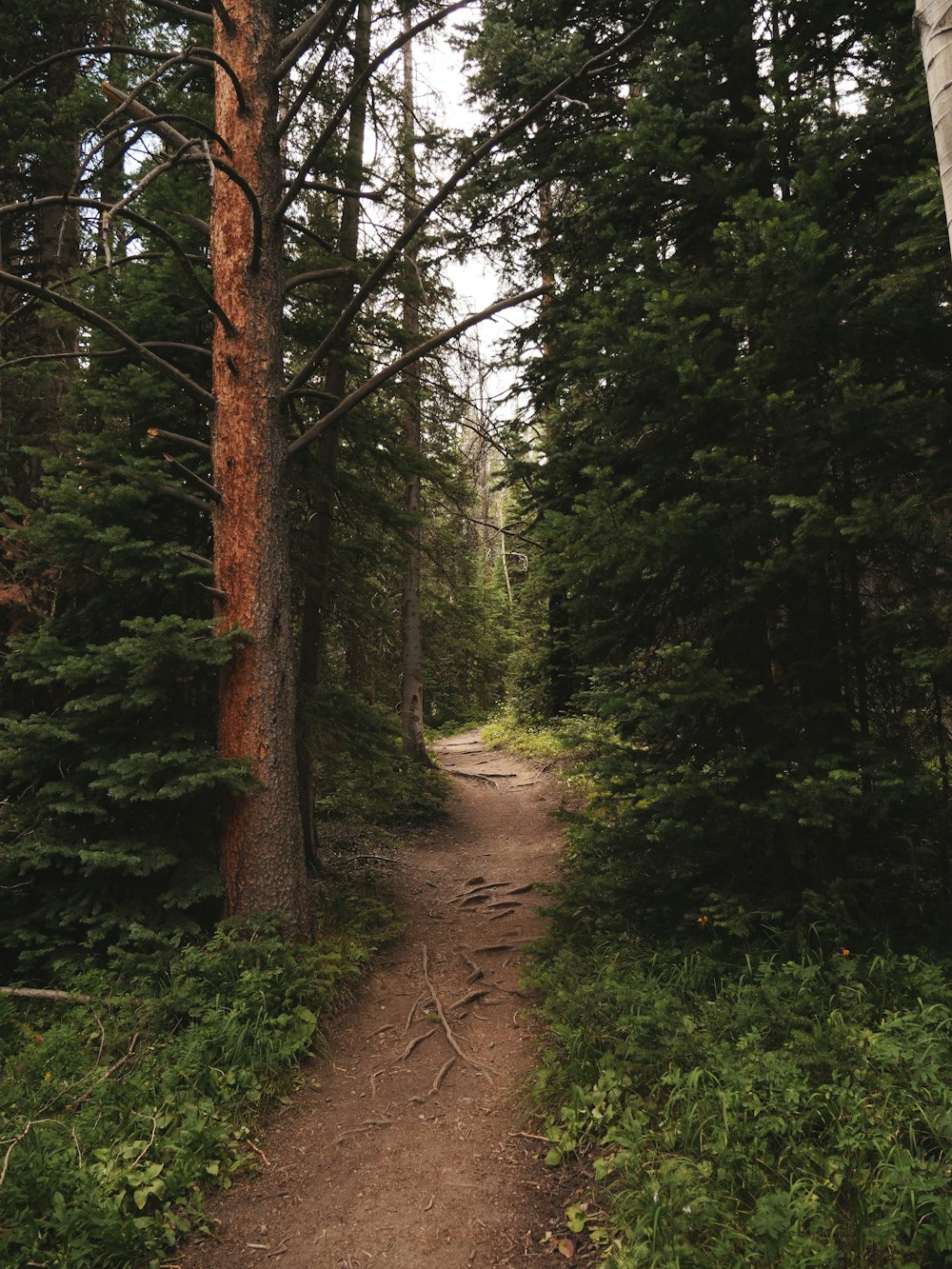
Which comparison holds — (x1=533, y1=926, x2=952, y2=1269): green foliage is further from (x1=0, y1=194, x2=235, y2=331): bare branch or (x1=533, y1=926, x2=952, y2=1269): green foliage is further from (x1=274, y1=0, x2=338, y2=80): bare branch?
(x1=274, y1=0, x2=338, y2=80): bare branch

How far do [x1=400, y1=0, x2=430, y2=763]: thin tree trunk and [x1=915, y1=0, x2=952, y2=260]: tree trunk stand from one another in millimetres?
5828

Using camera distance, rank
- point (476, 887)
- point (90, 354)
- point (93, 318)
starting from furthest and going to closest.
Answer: point (476, 887), point (90, 354), point (93, 318)

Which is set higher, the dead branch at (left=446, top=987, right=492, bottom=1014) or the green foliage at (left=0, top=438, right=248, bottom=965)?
the green foliage at (left=0, top=438, right=248, bottom=965)

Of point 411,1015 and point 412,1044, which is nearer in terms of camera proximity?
point 412,1044

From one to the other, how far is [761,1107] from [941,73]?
15.0 feet

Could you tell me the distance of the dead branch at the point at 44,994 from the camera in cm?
475

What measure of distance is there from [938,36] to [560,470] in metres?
4.07

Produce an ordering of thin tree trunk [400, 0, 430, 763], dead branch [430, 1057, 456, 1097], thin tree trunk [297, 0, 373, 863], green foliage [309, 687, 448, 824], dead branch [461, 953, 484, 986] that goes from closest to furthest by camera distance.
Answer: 1. dead branch [430, 1057, 456, 1097]
2. dead branch [461, 953, 484, 986]
3. green foliage [309, 687, 448, 824]
4. thin tree trunk [297, 0, 373, 863]
5. thin tree trunk [400, 0, 430, 763]

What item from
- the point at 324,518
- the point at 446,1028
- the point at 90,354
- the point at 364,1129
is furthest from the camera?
the point at 324,518

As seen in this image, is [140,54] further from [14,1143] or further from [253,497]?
[14,1143]

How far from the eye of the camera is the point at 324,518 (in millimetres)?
7719

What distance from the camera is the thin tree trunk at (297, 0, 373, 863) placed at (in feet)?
24.5

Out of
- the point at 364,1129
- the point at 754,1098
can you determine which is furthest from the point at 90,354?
the point at 754,1098

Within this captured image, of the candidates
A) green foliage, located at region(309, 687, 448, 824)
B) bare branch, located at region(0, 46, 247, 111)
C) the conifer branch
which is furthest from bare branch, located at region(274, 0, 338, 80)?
green foliage, located at region(309, 687, 448, 824)
